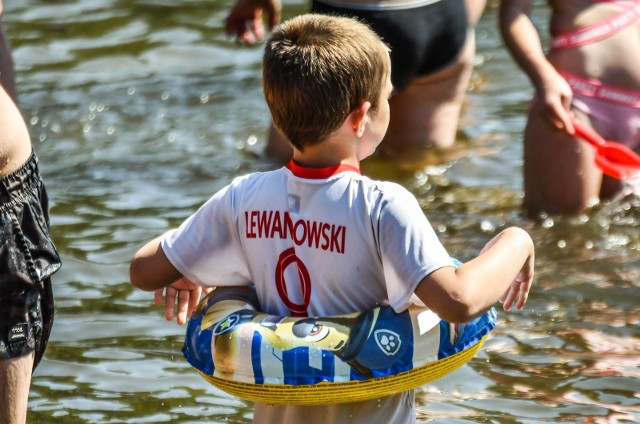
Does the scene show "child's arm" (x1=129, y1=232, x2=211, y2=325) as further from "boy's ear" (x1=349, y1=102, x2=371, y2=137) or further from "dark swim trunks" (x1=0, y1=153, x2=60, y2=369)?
"boy's ear" (x1=349, y1=102, x2=371, y2=137)

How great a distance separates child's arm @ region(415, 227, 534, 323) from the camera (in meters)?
2.95

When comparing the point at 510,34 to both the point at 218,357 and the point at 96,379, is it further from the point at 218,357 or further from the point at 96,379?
the point at 218,357

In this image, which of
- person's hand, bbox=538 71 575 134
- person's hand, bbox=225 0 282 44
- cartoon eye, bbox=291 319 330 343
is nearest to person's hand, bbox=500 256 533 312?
cartoon eye, bbox=291 319 330 343

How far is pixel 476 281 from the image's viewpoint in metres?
2.98

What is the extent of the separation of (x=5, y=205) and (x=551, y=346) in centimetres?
229

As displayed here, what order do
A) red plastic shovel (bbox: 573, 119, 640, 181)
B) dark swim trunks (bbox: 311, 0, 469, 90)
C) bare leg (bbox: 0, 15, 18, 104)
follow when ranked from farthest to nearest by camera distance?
dark swim trunks (bbox: 311, 0, 469, 90), red plastic shovel (bbox: 573, 119, 640, 181), bare leg (bbox: 0, 15, 18, 104)

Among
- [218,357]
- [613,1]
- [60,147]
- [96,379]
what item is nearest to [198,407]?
[96,379]

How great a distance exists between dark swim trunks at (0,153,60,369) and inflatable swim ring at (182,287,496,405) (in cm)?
54

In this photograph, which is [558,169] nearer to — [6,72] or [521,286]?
[521,286]

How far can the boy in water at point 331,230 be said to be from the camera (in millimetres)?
2986

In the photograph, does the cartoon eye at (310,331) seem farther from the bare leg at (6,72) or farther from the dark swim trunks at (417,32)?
the dark swim trunks at (417,32)

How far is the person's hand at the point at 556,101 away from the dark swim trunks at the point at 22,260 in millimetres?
2287

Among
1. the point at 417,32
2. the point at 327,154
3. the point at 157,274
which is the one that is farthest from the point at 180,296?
the point at 417,32

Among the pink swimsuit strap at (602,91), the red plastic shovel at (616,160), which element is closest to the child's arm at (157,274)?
the red plastic shovel at (616,160)
